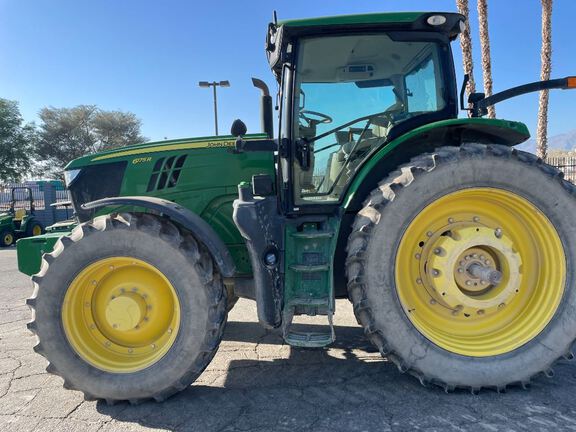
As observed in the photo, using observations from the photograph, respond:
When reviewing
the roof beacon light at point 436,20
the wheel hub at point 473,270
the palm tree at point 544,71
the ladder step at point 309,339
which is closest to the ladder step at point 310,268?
the ladder step at point 309,339

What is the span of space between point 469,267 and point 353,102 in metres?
1.38

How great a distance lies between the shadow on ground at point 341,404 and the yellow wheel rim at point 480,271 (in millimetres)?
335

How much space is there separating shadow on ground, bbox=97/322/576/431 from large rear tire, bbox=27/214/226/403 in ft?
0.58

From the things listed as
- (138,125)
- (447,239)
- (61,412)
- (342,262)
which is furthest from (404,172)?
(138,125)

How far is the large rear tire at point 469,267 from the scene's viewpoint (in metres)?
2.41

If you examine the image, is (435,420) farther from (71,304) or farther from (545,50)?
(545,50)

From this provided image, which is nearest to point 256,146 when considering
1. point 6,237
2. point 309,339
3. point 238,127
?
point 238,127

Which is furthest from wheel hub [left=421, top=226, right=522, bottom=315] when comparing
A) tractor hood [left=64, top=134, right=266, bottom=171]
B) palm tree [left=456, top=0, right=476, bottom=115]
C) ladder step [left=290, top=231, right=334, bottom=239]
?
palm tree [left=456, top=0, right=476, bottom=115]

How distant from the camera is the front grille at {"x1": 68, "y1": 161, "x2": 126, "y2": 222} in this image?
10.5ft

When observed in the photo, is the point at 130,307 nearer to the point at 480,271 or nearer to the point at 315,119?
the point at 315,119

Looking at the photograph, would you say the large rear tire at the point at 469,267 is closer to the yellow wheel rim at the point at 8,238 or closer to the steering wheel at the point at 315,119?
the steering wheel at the point at 315,119

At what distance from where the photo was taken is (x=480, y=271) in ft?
8.22

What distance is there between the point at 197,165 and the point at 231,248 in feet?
2.29

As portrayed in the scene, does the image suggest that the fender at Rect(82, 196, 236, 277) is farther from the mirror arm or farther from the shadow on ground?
the shadow on ground
